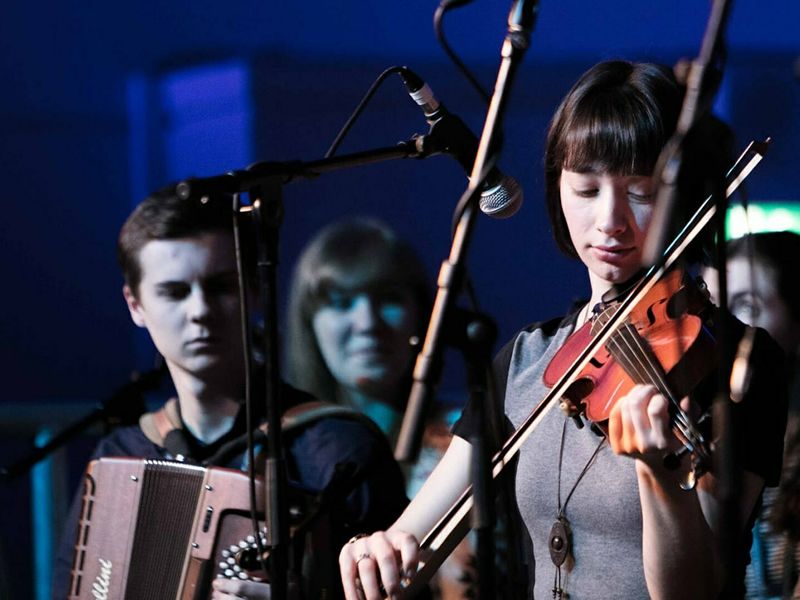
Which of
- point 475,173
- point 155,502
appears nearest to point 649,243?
point 475,173

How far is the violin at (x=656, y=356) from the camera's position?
1.50 metres

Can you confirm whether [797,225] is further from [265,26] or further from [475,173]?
[475,173]

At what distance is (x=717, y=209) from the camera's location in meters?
1.24

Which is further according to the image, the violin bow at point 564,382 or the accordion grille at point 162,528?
the accordion grille at point 162,528

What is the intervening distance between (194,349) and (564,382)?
0.96 meters

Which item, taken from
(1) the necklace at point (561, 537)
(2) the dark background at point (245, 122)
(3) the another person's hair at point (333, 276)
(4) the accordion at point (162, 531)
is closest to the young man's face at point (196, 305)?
(4) the accordion at point (162, 531)

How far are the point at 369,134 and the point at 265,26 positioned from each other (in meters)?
0.87

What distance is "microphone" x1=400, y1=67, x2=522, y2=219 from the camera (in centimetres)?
163

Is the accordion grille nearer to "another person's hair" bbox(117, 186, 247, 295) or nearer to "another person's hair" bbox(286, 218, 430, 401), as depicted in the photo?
"another person's hair" bbox(117, 186, 247, 295)

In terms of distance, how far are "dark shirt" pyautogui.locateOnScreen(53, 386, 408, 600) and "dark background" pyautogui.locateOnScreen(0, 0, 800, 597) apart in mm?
2233

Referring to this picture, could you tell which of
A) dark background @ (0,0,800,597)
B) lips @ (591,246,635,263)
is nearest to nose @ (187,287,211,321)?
lips @ (591,246,635,263)

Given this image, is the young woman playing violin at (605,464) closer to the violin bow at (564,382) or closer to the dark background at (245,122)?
the violin bow at (564,382)

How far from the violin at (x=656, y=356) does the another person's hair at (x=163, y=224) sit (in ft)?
3.31

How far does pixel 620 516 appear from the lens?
162cm
